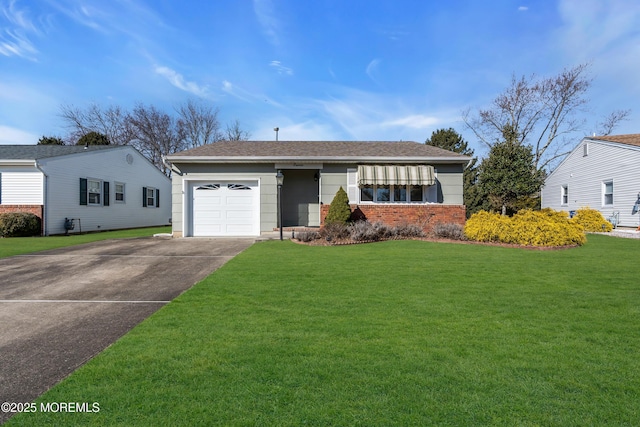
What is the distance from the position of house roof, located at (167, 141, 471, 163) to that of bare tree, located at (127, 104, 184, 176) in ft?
74.0

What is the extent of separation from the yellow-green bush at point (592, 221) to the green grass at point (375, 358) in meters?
13.0

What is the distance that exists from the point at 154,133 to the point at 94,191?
61.9 feet

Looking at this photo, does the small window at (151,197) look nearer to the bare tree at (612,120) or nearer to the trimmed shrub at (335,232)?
the trimmed shrub at (335,232)

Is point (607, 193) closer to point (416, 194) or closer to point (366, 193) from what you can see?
point (416, 194)

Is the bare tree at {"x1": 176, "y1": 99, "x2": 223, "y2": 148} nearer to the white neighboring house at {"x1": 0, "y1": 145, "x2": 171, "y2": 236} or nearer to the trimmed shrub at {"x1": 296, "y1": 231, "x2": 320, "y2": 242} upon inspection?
the white neighboring house at {"x1": 0, "y1": 145, "x2": 171, "y2": 236}

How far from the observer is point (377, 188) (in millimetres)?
13969

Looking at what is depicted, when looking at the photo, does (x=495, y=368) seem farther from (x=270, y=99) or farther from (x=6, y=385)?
(x=270, y=99)

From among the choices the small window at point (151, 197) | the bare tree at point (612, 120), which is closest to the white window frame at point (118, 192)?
the small window at point (151, 197)

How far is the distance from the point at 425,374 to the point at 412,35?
14.3 meters

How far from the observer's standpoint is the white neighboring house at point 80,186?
1505 cm

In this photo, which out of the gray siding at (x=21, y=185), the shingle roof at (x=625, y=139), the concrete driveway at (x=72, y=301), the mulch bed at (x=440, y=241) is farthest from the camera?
the shingle roof at (x=625, y=139)

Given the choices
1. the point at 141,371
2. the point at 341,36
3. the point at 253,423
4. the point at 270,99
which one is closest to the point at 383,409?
the point at 253,423

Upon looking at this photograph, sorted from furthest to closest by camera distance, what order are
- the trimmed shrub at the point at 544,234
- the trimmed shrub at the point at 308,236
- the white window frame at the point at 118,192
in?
the white window frame at the point at 118,192, the trimmed shrub at the point at 308,236, the trimmed shrub at the point at 544,234

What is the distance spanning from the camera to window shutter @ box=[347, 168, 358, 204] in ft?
44.7
